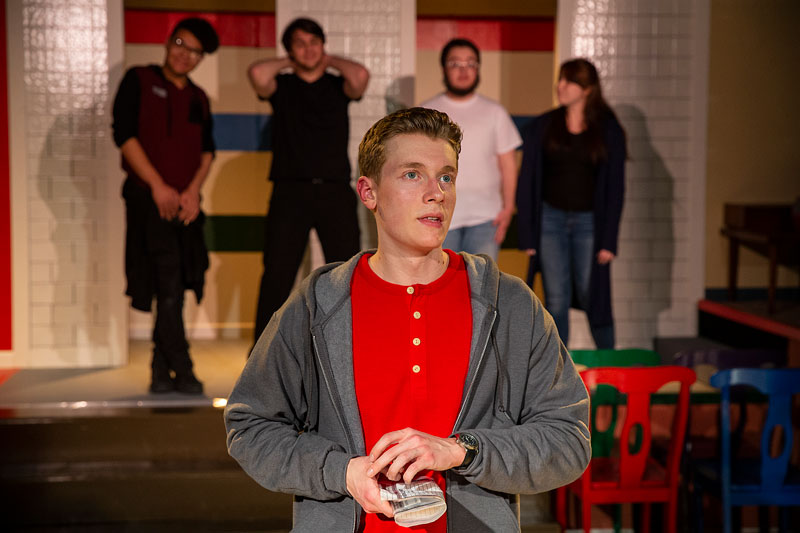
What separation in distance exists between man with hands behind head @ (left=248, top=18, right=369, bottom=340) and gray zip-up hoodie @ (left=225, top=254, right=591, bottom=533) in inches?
113

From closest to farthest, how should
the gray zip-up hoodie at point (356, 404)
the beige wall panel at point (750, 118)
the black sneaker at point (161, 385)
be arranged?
the gray zip-up hoodie at point (356, 404) < the black sneaker at point (161, 385) < the beige wall panel at point (750, 118)

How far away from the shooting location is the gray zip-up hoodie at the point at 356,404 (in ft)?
4.93

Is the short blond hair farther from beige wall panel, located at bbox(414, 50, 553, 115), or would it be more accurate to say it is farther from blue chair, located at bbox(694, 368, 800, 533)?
beige wall panel, located at bbox(414, 50, 553, 115)

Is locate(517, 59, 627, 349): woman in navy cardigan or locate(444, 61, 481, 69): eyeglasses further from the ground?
locate(444, 61, 481, 69): eyeglasses

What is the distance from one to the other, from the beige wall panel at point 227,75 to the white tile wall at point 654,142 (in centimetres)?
209

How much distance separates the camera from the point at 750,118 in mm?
5770

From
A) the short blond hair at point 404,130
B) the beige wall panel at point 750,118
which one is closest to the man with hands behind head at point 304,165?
the beige wall panel at point 750,118

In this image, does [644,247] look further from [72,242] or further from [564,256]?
[72,242]

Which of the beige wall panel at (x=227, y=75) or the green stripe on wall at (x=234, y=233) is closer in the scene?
the beige wall panel at (x=227, y=75)

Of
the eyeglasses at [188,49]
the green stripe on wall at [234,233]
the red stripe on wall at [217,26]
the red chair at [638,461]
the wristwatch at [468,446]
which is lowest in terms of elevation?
the red chair at [638,461]

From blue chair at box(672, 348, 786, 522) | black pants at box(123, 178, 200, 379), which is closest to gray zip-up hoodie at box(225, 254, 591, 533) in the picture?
blue chair at box(672, 348, 786, 522)

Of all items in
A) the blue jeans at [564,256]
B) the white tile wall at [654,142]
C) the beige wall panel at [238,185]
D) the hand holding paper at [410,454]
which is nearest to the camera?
the hand holding paper at [410,454]

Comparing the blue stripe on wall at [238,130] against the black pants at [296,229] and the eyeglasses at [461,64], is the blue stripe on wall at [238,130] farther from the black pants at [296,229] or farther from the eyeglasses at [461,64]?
the eyeglasses at [461,64]

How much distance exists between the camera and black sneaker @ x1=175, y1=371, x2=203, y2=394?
4.35 metres
